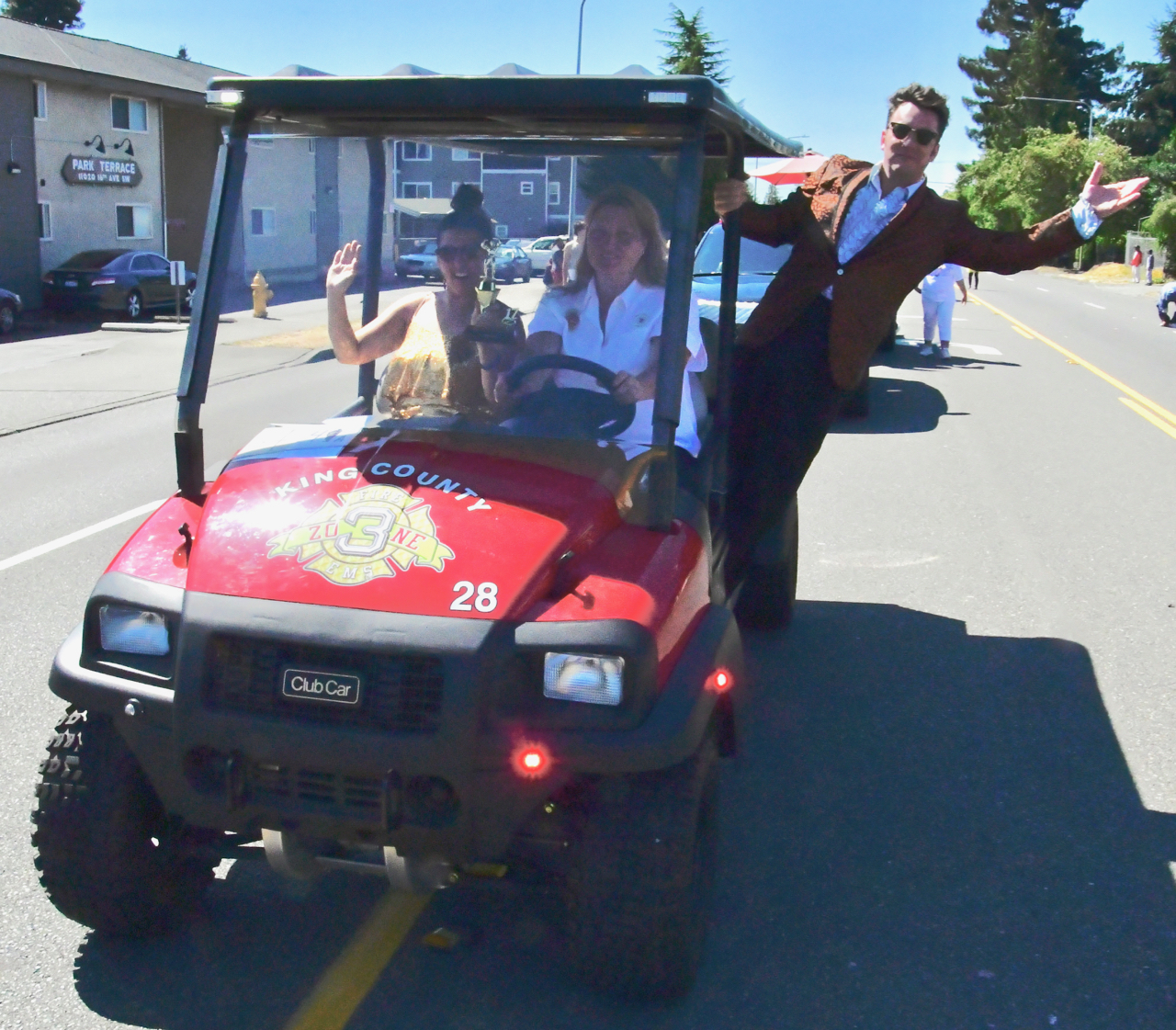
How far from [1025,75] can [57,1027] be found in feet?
293

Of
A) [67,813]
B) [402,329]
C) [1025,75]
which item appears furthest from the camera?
[1025,75]

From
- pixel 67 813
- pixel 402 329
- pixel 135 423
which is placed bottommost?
pixel 135 423

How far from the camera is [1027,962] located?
11.1 feet

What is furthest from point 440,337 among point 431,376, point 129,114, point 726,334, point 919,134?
point 129,114

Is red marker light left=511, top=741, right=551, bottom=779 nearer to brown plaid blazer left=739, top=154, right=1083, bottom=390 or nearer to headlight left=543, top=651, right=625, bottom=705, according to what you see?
headlight left=543, top=651, right=625, bottom=705

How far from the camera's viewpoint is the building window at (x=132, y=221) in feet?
112

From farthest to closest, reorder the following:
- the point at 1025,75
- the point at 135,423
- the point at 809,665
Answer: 1. the point at 1025,75
2. the point at 135,423
3. the point at 809,665

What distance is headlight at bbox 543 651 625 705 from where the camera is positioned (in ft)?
9.21

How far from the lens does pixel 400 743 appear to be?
271cm

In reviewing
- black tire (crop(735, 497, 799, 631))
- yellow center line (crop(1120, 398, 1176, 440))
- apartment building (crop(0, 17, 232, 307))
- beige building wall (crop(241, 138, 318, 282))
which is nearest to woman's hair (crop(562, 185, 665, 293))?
beige building wall (crop(241, 138, 318, 282))

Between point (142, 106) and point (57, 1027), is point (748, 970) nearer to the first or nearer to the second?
point (57, 1027)

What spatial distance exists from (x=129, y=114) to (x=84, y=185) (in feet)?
9.82

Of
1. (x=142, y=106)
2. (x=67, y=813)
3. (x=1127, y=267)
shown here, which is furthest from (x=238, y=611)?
(x=1127, y=267)

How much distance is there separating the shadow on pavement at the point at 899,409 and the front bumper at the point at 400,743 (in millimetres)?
9085
